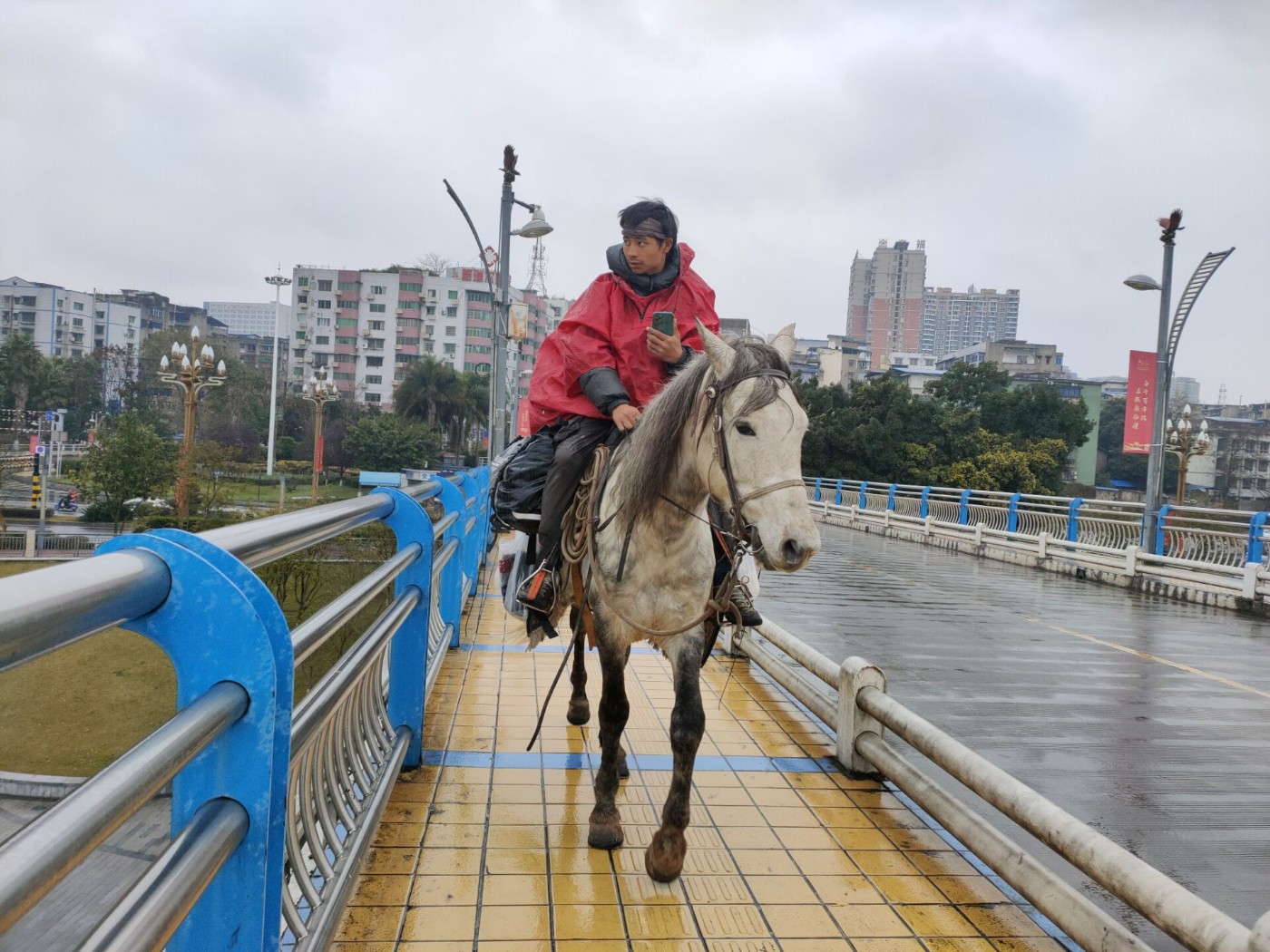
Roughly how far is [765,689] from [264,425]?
64594 millimetres

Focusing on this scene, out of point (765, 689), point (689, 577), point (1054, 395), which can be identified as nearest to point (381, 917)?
point (689, 577)

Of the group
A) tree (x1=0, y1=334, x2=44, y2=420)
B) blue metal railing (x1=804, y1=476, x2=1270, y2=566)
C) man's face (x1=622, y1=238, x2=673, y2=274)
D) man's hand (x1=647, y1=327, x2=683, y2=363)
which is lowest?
blue metal railing (x1=804, y1=476, x2=1270, y2=566)

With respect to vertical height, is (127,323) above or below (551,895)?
above

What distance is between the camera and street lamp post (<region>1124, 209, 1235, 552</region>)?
15258mm

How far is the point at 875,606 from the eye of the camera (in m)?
11.9

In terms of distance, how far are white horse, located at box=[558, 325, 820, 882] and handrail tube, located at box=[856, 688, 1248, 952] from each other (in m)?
1.11

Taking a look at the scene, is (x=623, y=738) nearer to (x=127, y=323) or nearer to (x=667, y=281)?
(x=667, y=281)

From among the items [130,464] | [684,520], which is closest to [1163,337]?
[684,520]

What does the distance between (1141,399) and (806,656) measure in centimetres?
1437

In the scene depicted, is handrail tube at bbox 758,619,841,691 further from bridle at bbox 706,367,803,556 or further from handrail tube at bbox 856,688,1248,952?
bridle at bbox 706,367,803,556

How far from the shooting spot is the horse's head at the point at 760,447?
9.08 feet

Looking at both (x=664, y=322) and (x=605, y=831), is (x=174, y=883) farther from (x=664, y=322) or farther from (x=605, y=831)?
(x=664, y=322)

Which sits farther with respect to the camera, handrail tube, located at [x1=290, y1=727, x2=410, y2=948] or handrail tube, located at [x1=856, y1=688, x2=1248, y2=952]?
handrail tube, located at [x1=290, y1=727, x2=410, y2=948]

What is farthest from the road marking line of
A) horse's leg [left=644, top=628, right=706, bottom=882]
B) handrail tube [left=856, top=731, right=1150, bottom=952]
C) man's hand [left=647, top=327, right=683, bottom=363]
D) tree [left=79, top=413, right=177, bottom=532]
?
tree [left=79, top=413, right=177, bottom=532]
